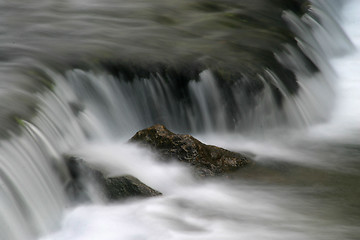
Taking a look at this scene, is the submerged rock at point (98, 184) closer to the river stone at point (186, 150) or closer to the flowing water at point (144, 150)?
the flowing water at point (144, 150)

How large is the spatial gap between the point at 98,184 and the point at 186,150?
888 millimetres

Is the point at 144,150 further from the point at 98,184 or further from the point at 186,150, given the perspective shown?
the point at 98,184

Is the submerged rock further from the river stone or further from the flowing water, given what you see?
the river stone

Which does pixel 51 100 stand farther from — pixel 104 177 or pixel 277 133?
pixel 277 133

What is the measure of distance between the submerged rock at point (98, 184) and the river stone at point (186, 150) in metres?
0.50

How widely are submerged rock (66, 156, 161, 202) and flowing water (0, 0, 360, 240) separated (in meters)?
0.07

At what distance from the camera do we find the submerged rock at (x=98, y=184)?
18.6ft

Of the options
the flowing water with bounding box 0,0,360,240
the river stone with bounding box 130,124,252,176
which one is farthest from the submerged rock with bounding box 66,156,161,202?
the river stone with bounding box 130,124,252,176

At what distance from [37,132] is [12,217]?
3.49ft

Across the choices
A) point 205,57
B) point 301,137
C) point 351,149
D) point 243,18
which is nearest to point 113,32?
point 205,57

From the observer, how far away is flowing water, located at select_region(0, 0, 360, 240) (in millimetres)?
5379

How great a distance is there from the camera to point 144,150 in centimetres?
625

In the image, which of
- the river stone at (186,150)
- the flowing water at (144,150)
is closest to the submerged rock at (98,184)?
the flowing water at (144,150)

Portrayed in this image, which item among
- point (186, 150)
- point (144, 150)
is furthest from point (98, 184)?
point (186, 150)
